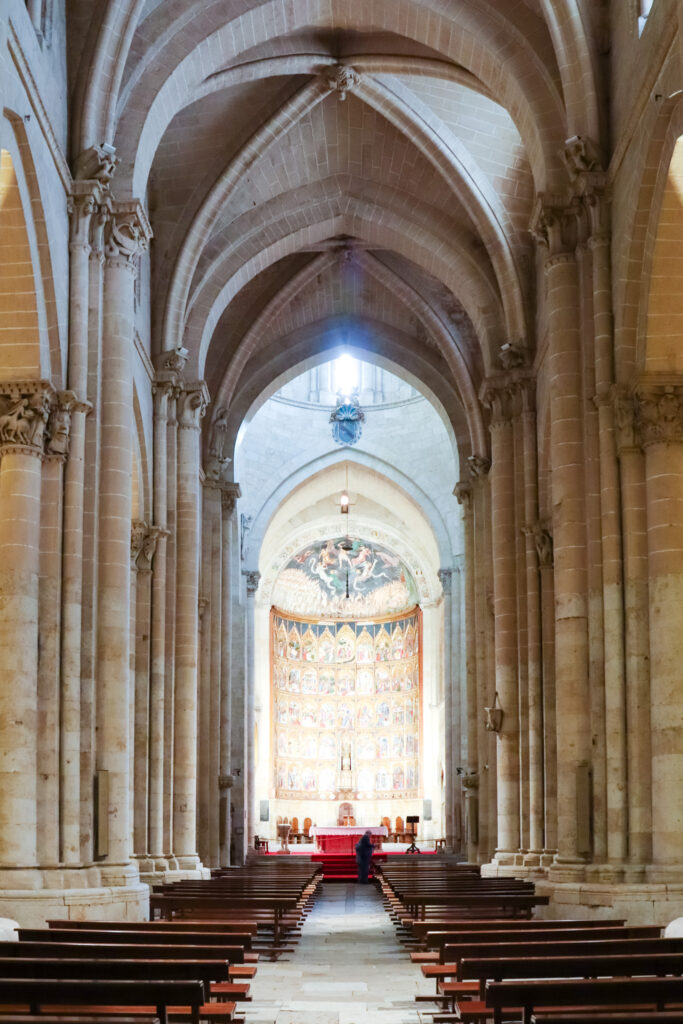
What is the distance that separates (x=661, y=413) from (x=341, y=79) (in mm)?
10905

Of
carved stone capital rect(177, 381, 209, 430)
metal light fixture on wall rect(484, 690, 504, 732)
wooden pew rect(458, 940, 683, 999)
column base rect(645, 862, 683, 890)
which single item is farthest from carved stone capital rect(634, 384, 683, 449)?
carved stone capital rect(177, 381, 209, 430)

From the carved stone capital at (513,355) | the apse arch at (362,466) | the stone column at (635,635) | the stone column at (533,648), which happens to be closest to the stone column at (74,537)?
the stone column at (635,635)

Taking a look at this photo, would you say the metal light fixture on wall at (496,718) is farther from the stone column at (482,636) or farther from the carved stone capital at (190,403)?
the carved stone capital at (190,403)

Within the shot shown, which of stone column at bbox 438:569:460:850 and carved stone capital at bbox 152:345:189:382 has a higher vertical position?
carved stone capital at bbox 152:345:189:382

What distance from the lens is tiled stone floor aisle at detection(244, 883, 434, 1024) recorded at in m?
12.0

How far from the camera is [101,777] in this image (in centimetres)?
1759

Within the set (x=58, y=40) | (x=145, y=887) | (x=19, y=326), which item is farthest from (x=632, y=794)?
(x=58, y=40)

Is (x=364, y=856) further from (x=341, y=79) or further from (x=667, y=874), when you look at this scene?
(x=667, y=874)

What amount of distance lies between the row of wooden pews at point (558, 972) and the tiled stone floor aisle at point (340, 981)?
55cm

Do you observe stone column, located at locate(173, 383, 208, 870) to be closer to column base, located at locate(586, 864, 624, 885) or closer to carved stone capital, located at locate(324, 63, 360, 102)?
carved stone capital, located at locate(324, 63, 360, 102)

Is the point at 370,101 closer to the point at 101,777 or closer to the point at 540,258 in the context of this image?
the point at 540,258

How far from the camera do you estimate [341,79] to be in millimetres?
24734

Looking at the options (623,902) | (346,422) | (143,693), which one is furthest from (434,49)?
(346,422)

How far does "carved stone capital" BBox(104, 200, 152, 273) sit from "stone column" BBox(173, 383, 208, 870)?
766cm
